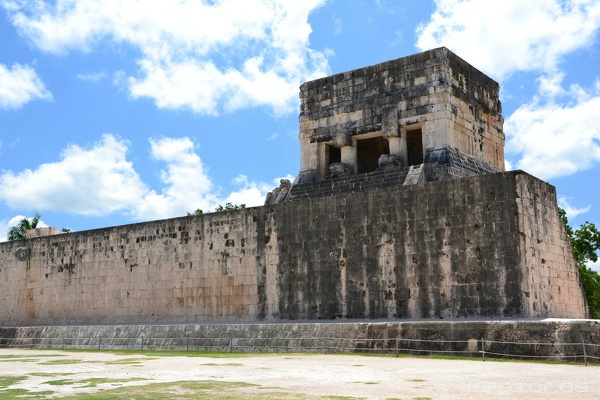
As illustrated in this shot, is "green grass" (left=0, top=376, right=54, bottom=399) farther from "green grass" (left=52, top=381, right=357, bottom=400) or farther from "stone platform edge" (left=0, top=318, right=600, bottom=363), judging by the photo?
"stone platform edge" (left=0, top=318, right=600, bottom=363)

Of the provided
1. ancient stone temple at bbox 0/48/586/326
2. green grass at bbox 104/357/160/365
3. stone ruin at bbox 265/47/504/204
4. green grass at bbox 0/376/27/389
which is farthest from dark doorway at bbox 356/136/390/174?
green grass at bbox 0/376/27/389

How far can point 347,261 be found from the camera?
52.6ft

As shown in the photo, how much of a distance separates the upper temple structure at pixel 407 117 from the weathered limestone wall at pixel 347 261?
2.01 meters

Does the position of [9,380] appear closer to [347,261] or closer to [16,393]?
[16,393]

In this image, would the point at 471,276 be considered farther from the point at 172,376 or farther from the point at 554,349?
the point at 172,376

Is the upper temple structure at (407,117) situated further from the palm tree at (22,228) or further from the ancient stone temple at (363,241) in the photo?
the palm tree at (22,228)

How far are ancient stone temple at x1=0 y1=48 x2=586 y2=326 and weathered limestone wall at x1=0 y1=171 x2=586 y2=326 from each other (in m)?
0.03

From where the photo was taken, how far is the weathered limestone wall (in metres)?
14.2

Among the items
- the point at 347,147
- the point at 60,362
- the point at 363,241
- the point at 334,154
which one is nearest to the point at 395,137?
the point at 347,147

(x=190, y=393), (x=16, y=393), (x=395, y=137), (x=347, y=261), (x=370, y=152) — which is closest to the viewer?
(x=190, y=393)

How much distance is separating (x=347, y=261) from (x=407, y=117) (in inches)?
178

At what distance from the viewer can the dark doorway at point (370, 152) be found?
22.0m

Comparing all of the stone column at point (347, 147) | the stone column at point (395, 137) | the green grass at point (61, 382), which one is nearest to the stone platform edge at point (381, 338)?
the green grass at point (61, 382)

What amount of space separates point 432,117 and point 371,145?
470 centimetres
